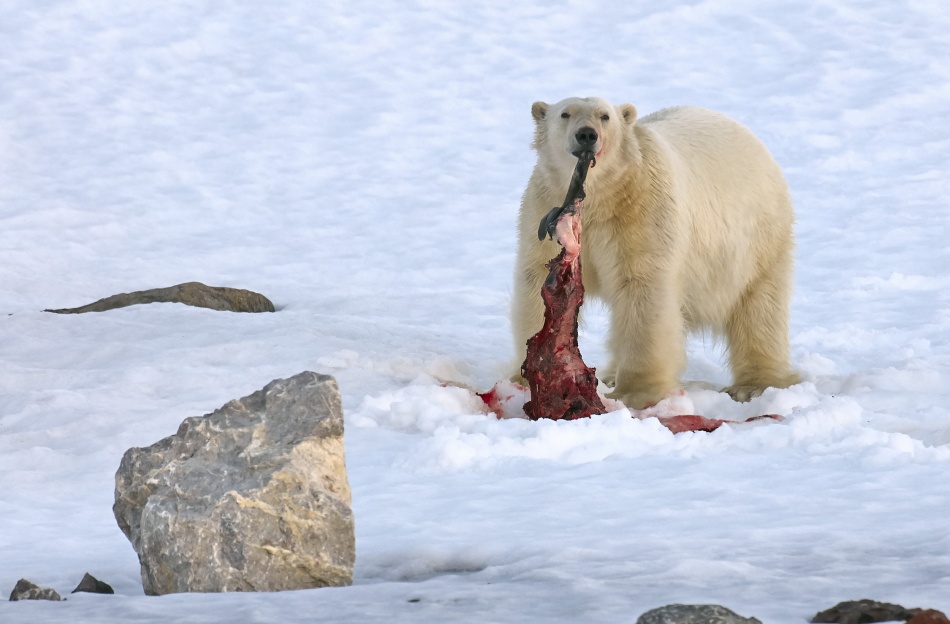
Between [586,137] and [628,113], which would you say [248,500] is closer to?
[586,137]

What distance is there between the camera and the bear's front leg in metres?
5.41

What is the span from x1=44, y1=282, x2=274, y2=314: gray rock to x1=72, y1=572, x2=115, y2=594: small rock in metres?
4.58

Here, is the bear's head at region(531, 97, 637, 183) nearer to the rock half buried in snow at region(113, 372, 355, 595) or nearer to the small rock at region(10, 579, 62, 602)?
the rock half buried in snow at region(113, 372, 355, 595)

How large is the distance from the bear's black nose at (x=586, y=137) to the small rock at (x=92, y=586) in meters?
2.88

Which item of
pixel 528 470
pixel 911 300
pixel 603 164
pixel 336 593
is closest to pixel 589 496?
pixel 528 470

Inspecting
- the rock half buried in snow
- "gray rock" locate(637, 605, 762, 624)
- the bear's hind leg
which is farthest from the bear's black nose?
"gray rock" locate(637, 605, 762, 624)

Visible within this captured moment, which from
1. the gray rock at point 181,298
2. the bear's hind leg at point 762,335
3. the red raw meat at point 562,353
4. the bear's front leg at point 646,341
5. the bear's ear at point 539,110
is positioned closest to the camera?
the red raw meat at point 562,353

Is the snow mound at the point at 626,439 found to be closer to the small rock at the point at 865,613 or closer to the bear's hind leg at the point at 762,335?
the bear's hind leg at the point at 762,335

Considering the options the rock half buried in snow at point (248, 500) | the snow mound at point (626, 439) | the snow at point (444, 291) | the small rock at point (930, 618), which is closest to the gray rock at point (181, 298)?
the snow at point (444, 291)

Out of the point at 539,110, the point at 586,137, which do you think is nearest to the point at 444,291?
the point at 539,110

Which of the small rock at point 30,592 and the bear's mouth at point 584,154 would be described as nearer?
the small rock at point 30,592

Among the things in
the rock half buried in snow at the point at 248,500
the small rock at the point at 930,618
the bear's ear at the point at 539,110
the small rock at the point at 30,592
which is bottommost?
the small rock at the point at 930,618

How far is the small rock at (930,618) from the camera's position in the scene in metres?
2.26

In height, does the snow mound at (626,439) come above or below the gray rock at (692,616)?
above
